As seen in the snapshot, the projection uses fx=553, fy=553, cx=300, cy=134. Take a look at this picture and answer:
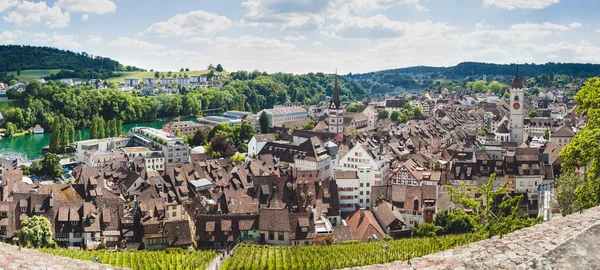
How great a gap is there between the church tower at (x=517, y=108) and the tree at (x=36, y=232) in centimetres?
4146

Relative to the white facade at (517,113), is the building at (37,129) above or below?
Answer: below

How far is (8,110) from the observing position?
85062mm

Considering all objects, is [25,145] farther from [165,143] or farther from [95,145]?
[165,143]

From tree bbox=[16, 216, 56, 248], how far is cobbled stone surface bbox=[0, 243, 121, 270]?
20169 mm

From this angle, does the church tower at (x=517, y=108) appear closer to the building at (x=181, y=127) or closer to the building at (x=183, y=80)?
the building at (x=181, y=127)

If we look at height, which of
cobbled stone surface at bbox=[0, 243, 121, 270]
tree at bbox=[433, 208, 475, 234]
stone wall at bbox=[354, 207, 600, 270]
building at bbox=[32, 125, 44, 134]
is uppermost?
stone wall at bbox=[354, 207, 600, 270]

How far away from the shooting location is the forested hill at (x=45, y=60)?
467 feet

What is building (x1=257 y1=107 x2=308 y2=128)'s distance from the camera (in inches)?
3255

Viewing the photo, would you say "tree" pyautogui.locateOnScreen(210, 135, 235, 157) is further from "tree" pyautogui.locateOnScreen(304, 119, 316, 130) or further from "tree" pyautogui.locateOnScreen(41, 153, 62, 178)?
"tree" pyautogui.locateOnScreen(304, 119, 316, 130)

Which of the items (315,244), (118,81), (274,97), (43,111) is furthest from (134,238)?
(118,81)

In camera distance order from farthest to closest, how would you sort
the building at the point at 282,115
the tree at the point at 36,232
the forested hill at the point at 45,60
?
the forested hill at the point at 45,60 → the building at the point at 282,115 → the tree at the point at 36,232

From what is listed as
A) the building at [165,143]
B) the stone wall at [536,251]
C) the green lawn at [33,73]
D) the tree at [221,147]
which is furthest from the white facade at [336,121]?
the green lawn at [33,73]

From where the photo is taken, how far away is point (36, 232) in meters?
26.3

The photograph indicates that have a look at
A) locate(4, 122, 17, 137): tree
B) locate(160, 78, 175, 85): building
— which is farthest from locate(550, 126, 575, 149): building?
locate(160, 78, 175, 85): building
